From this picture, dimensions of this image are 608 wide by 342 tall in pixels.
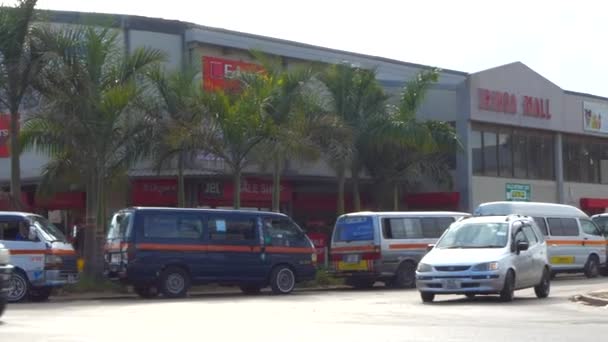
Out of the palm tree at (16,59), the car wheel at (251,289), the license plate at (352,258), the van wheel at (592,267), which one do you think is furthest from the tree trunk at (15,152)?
the van wheel at (592,267)

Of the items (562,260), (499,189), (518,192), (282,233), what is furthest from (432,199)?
(282,233)

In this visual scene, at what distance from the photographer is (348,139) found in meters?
32.6

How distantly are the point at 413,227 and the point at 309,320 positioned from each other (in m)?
12.1

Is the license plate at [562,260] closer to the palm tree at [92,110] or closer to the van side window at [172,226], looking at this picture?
the van side window at [172,226]

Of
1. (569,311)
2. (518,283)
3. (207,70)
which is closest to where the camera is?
(569,311)

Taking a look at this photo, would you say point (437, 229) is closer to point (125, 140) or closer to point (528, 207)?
point (528, 207)

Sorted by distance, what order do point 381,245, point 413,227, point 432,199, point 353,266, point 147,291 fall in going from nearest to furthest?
1. point 147,291
2. point 381,245
3. point 353,266
4. point 413,227
5. point 432,199

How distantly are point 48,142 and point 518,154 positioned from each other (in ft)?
79.2

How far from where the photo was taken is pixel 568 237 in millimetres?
32438

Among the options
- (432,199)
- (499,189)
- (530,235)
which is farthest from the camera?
(499,189)

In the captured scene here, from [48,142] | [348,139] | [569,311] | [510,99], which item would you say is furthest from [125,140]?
[510,99]

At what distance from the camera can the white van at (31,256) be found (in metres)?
23.3

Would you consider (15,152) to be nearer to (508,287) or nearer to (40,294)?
(40,294)

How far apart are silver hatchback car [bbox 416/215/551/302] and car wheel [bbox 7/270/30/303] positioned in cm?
847
